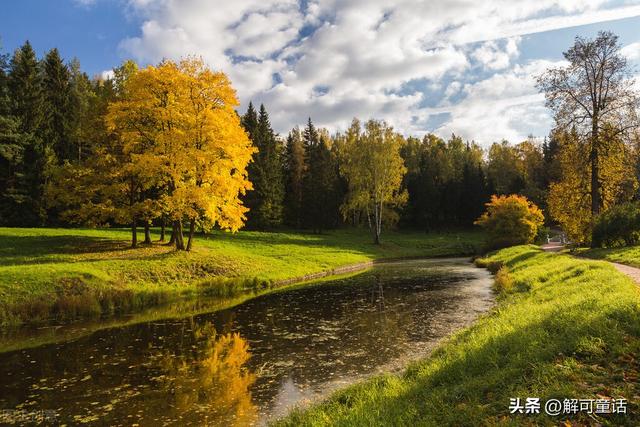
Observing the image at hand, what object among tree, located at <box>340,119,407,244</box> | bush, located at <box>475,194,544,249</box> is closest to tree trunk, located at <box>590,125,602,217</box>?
bush, located at <box>475,194,544,249</box>

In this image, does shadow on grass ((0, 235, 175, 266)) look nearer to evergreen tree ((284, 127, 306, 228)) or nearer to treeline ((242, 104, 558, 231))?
treeline ((242, 104, 558, 231))

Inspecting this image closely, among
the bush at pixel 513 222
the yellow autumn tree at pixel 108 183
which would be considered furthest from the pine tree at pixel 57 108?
the bush at pixel 513 222

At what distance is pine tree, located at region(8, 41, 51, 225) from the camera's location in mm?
47375

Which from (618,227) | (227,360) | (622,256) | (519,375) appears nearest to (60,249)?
(227,360)

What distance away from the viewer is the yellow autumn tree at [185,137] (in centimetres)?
2933

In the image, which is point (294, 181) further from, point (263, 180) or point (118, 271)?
point (118, 271)

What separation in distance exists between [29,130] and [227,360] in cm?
5133

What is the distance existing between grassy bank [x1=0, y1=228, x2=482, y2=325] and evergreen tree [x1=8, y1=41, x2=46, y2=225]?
13067 mm

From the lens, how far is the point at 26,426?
372 inches

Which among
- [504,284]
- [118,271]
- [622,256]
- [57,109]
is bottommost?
[504,284]

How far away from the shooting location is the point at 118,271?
25.6 m

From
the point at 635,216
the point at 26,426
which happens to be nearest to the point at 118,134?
the point at 26,426

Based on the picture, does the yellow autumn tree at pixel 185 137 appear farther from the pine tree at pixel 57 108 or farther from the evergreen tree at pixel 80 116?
the pine tree at pixel 57 108

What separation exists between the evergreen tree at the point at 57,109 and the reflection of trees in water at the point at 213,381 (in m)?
47.5
